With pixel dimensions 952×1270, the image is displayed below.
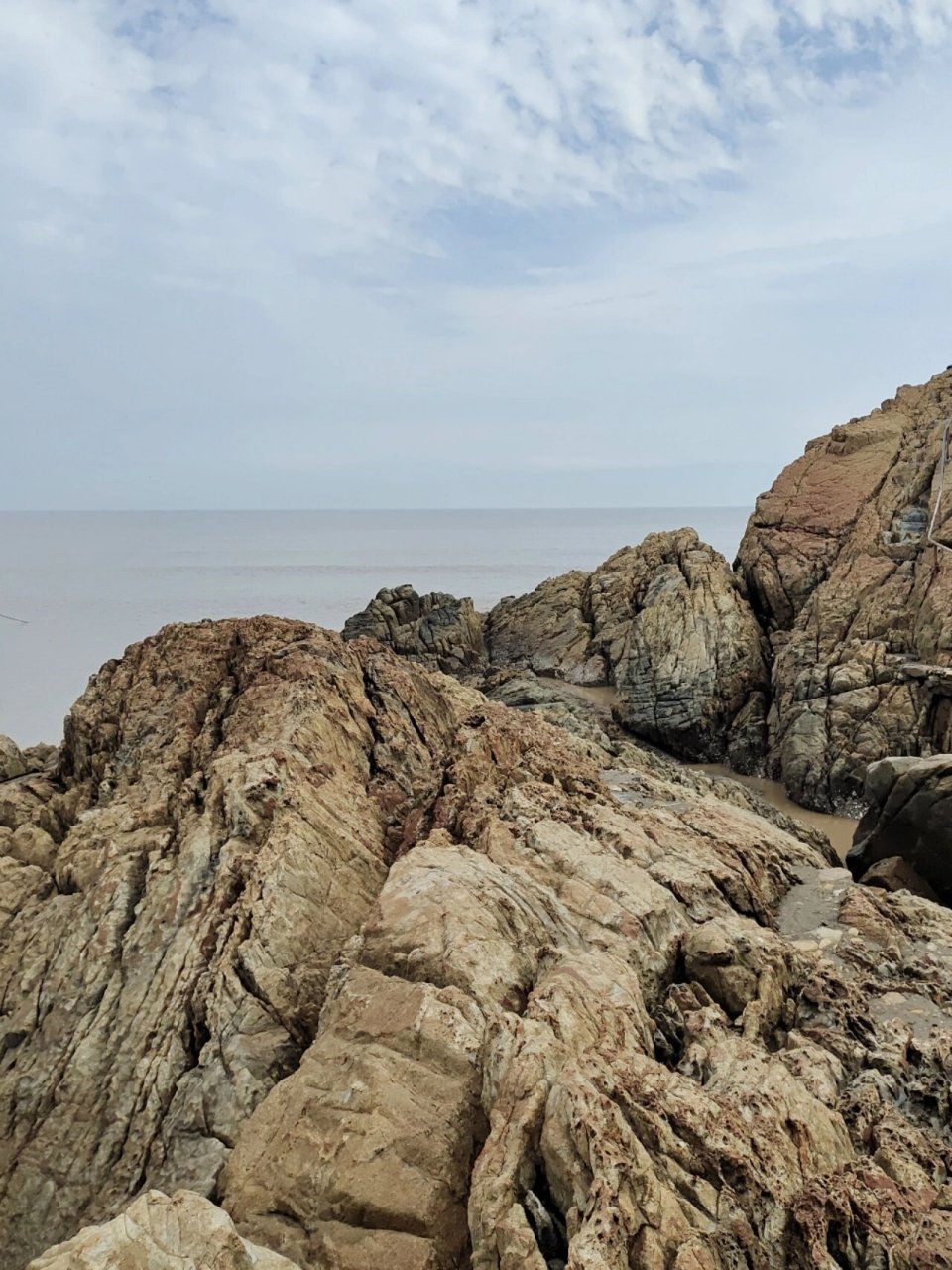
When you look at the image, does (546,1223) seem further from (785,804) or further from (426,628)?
(426,628)

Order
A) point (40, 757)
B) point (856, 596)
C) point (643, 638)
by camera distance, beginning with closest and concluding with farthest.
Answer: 1. point (40, 757)
2. point (856, 596)
3. point (643, 638)

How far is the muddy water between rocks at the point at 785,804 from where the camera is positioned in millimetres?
25062

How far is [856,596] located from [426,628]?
20.7m

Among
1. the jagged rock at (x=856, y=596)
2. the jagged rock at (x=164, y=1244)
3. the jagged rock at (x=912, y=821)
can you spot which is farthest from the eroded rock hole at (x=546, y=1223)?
the jagged rock at (x=856, y=596)

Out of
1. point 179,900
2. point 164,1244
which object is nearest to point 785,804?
point 179,900

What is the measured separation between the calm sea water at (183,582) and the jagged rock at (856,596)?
90.8 ft

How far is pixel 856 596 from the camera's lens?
3178 cm

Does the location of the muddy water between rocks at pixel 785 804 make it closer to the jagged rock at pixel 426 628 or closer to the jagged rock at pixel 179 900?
the jagged rock at pixel 426 628

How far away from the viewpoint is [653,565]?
42031 millimetres

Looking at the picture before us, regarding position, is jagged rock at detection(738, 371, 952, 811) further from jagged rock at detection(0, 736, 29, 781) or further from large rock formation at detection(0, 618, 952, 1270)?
jagged rock at detection(0, 736, 29, 781)

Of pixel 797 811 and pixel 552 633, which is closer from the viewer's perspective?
pixel 797 811

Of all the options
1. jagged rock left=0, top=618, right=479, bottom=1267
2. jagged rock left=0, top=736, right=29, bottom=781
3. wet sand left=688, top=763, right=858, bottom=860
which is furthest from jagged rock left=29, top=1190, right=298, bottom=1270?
wet sand left=688, top=763, right=858, bottom=860

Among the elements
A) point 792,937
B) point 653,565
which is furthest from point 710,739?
point 792,937

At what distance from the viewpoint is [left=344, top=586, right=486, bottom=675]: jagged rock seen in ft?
139
